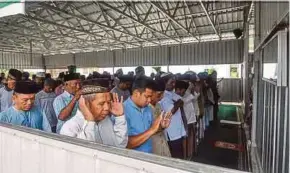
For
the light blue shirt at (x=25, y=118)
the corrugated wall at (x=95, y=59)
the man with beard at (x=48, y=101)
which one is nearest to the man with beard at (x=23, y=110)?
the light blue shirt at (x=25, y=118)

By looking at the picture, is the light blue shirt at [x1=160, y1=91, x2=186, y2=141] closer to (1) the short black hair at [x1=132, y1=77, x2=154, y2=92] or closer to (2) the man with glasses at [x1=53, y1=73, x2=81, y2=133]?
(1) the short black hair at [x1=132, y1=77, x2=154, y2=92]

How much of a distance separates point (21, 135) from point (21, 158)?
226 mm

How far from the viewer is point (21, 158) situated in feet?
7.48

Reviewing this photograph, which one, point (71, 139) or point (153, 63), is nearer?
point (71, 139)

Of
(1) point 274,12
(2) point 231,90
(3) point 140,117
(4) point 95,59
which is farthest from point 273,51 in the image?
(4) point 95,59

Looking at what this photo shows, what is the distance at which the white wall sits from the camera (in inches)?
55.3

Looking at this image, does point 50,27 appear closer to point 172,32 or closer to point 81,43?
point 81,43

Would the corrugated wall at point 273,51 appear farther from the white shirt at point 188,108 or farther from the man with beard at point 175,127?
the white shirt at point 188,108

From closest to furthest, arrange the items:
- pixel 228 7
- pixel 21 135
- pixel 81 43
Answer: pixel 21 135 → pixel 228 7 → pixel 81 43

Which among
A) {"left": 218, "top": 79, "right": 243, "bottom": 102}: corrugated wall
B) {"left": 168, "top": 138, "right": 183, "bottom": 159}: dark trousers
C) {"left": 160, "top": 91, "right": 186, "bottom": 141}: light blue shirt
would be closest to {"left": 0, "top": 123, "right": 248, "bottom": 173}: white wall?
{"left": 160, "top": 91, "right": 186, "bottom": 141}: light blue shirt

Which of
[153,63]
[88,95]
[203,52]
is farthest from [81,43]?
[88,95]

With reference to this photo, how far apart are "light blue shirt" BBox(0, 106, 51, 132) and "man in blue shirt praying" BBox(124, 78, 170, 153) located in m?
1.15

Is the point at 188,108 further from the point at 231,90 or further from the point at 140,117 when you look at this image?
the point at 231,90

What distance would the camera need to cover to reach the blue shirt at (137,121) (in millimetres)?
2824
